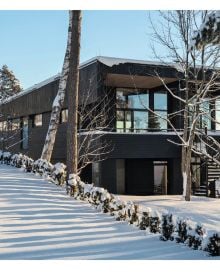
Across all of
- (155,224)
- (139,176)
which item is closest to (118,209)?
(155,224)

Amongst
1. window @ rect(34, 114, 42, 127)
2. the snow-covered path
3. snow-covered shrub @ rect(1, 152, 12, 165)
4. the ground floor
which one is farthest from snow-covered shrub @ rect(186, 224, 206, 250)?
window @ rect(34, 114, 42, 127)

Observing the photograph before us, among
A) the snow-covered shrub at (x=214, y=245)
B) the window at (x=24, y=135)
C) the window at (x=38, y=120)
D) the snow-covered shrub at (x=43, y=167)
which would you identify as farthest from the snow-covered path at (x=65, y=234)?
the window at (x=24, y=135)

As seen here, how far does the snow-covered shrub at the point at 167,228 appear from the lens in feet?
25.0

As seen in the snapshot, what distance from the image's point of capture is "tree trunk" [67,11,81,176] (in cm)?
1257

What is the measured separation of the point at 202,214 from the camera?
12828 mm

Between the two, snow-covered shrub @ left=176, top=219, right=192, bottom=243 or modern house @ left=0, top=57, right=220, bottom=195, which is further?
modern house @ left=0, top=57, right=220, bottom=195

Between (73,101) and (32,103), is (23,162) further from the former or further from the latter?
(32,103)

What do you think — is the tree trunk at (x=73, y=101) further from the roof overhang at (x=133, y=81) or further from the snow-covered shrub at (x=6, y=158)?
the snow-covered shrub at (x=6, y=158)

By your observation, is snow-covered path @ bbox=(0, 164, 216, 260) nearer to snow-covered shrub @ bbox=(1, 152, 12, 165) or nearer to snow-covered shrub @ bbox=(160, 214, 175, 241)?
snow-covered shrub @ bbox=(160, 214, 175, 241)

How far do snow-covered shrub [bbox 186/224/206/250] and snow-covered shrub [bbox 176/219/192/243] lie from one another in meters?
0.08

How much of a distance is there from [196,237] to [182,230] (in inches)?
16.5
